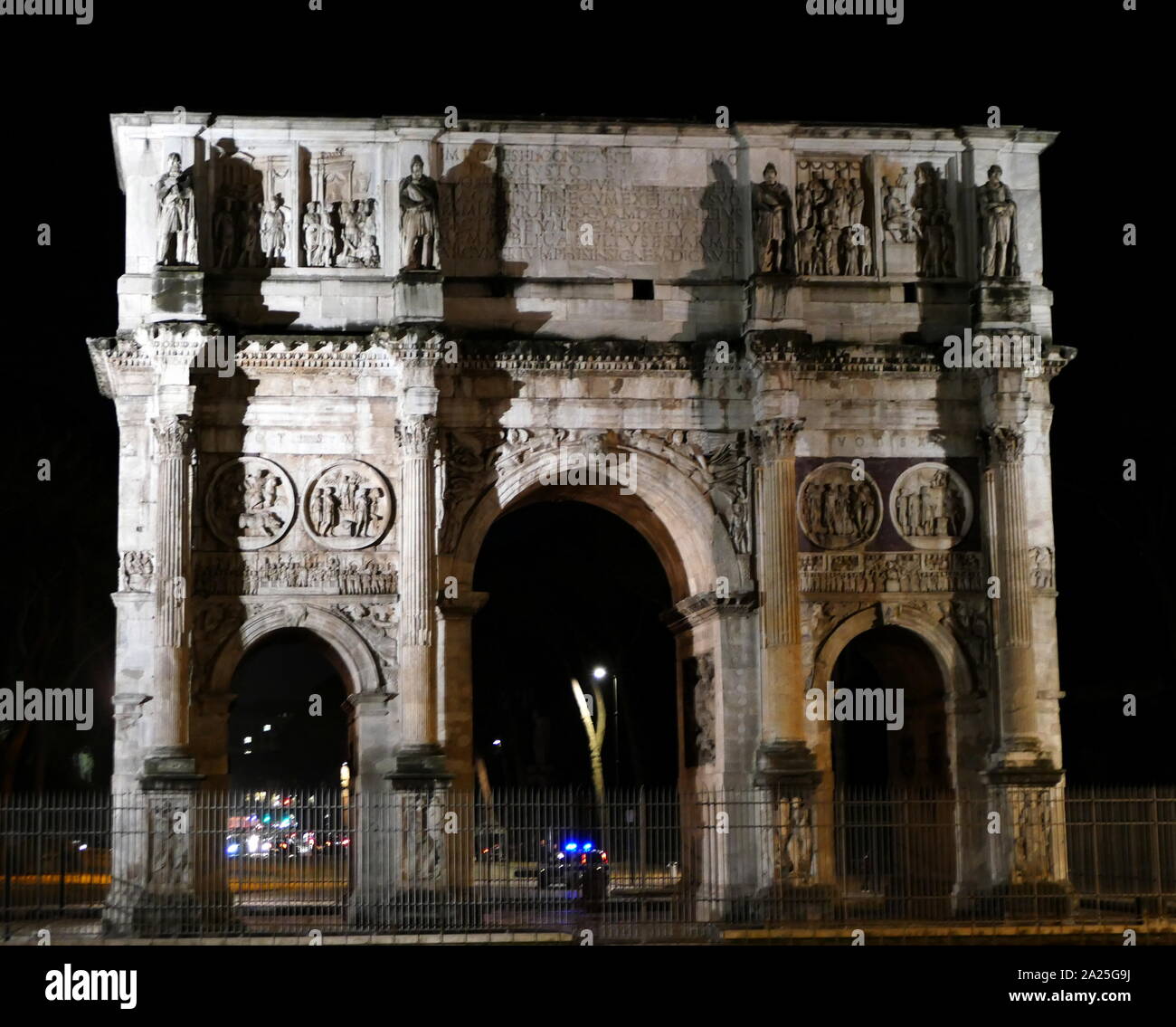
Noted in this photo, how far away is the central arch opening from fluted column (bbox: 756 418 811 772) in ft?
3.98

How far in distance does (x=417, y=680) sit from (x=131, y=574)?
419cm

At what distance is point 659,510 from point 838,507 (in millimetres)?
2540

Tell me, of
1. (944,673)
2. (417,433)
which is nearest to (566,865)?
(944,673)

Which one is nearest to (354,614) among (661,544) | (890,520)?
(661,544)

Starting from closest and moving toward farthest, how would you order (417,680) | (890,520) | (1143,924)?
1. (1143,924)
2. (417,680)
3. (890,520)

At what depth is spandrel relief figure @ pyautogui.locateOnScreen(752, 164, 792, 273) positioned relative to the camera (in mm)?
27375

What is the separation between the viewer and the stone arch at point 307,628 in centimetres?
2672

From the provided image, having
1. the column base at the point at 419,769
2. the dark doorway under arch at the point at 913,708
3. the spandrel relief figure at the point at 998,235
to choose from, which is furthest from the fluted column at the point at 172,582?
the spandrel relief figure at the point at 998,235

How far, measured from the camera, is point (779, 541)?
2708 centimetres

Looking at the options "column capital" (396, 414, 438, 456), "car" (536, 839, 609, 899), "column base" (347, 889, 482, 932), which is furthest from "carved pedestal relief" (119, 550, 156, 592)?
"car" (536, 839, 609, 899)

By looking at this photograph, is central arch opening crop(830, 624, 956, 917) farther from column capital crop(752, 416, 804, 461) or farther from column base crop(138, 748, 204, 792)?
column base crop(138, 748, 204, 792)

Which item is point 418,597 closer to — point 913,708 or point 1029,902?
point 913,708

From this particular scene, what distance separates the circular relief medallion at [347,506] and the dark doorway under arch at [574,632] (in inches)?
591

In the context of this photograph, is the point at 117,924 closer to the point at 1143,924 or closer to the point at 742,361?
the point at 742,361
